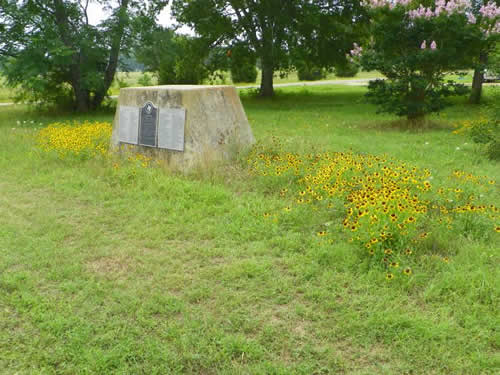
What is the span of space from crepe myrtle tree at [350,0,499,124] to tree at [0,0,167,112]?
7.03 metres

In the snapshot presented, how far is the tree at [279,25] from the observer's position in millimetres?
17281

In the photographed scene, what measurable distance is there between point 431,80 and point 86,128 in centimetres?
764

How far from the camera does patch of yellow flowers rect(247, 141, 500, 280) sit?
4.05 m

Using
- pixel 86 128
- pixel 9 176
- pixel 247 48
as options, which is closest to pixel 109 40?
pixel 86 128

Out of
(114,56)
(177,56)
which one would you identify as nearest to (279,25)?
(177,56)

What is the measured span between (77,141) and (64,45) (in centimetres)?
534

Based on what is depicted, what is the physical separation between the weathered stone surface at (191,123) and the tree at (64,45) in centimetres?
547

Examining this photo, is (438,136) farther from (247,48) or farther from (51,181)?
(247,48)

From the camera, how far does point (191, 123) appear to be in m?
6.75

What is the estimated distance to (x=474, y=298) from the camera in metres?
3.41

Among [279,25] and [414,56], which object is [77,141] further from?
[279,25]

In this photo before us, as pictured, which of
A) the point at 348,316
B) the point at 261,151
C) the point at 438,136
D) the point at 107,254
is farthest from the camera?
the point at 438,136

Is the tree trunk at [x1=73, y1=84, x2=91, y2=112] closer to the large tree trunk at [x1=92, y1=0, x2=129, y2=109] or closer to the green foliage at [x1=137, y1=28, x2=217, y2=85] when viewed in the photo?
the large tree trunk at [x1=92, y1=0, x2=129, y2=109]

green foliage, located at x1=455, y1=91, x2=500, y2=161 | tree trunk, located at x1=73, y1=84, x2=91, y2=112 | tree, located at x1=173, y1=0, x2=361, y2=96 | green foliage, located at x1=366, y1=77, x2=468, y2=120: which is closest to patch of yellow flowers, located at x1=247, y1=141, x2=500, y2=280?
green foliage, located at x1=455, y1=91, x2=500, y2=161
